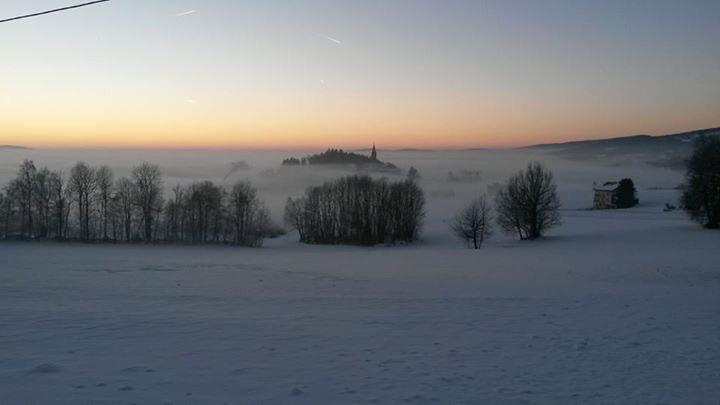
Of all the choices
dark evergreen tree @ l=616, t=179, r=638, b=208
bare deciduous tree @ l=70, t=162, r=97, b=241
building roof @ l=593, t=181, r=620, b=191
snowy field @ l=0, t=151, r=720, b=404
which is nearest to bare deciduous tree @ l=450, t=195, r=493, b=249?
snowy field @ l=0, t=151, r=720, b=404

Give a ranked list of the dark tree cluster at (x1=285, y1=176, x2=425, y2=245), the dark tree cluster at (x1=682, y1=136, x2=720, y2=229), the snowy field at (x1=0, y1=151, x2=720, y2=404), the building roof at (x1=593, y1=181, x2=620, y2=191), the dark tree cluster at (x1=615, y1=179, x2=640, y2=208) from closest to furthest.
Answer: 1. the snowy field at (x1=0, y1=151, x2=720, y2=404)
2. the dark tree cluster at (x1=682, y1=136, x2=720, y2=229)
3. the dark tree cluster at (x1=285, y1=176, x2=425, y2=245)
4. the dark tree cluster at (x1=615, y1=179, x2=640, y2=208)
5. the building roof at (x1=593, y1=181, x2=620, y2=191)

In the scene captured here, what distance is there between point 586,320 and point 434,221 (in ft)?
282

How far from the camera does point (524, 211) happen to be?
6022 centimetres

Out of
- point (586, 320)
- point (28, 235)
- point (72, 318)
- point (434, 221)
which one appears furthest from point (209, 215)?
point (586, 320)

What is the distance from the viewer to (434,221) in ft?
327

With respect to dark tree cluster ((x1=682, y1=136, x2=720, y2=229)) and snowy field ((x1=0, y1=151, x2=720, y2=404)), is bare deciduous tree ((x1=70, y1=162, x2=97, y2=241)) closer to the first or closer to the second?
snowy field ((x1=0, y1=151, x2=720, y2=404))

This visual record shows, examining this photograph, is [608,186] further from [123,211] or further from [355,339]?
[355,339]

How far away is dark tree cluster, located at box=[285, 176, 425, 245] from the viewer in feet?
242

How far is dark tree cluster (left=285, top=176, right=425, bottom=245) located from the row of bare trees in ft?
43.9

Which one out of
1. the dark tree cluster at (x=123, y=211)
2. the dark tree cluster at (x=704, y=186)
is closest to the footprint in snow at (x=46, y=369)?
the dark tree cluster at (x=123, y=211)

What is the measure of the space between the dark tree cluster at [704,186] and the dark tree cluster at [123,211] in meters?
55.3

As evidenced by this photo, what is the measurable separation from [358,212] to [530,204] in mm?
27017

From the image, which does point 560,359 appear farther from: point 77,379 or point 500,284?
point 500,284

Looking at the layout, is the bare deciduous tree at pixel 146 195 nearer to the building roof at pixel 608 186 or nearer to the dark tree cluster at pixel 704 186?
the dark tree cluster at pixel 704 186
